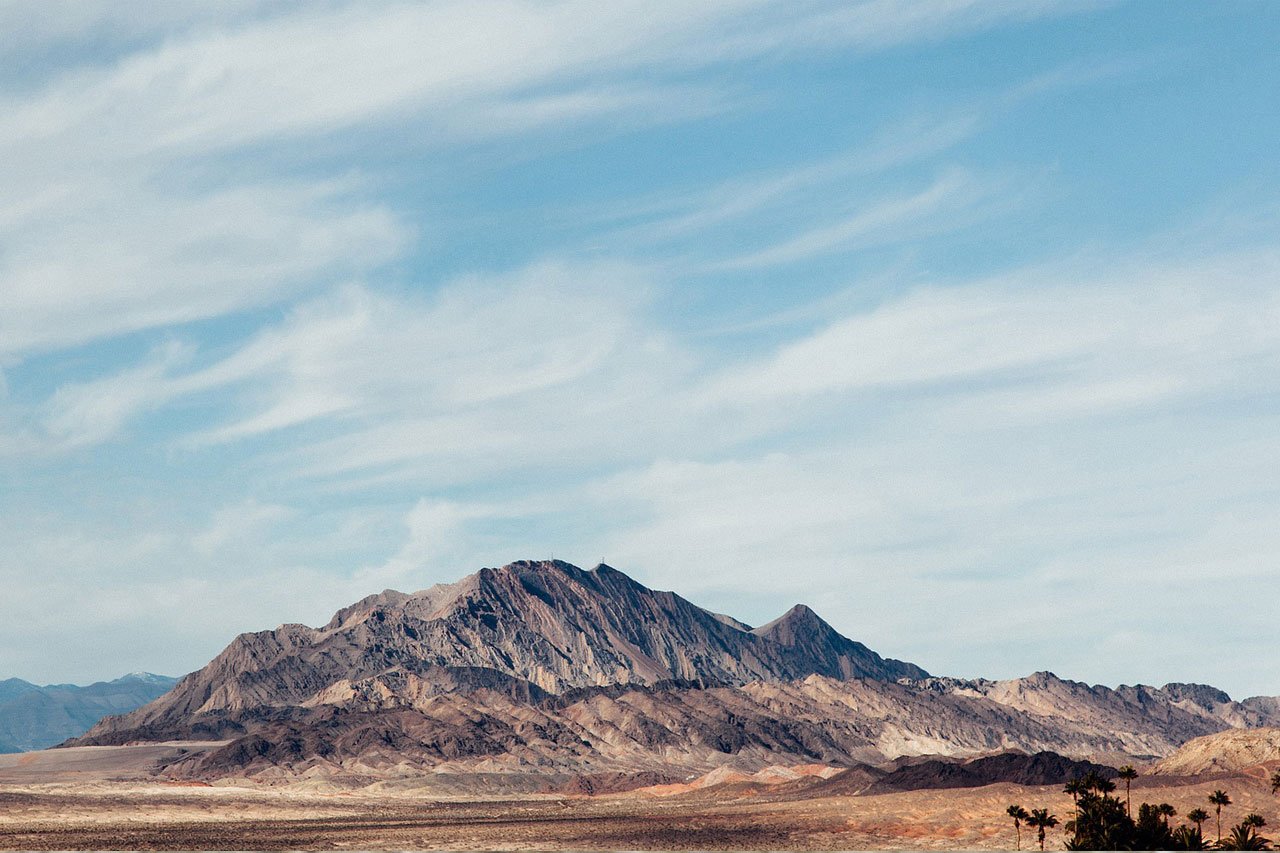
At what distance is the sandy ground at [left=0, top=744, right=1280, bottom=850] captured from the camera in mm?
94812

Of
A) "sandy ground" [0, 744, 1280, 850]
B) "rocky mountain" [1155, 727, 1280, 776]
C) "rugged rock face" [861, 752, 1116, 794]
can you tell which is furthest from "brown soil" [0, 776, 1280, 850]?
"rocky mountain" [1155, 727, 1280, 776]

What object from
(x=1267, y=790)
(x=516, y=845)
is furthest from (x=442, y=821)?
(x=1267, y=790)

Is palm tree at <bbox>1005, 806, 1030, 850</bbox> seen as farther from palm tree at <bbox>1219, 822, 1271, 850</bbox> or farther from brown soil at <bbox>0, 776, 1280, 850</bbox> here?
palm tree at <bbox>1219, 822, 1271, 850</bbox>

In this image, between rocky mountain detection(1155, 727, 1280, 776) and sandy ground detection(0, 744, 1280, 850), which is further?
rocky mountain detection(1155, 727, 1280, 776)

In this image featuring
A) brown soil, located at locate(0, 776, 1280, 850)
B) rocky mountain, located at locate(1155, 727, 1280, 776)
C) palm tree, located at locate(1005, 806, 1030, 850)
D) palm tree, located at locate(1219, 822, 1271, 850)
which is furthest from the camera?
rocky mountain, located at locate(1155, 727, 1280, 776)

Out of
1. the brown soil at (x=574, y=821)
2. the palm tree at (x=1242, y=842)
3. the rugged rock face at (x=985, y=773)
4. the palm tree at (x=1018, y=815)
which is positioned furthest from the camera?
the rugged rock face at (x=985, y=773)

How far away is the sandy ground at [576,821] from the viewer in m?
94.8

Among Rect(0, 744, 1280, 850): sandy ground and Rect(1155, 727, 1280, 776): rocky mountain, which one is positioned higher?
Rect(1155, 727, 1280, 776): rocky mountain

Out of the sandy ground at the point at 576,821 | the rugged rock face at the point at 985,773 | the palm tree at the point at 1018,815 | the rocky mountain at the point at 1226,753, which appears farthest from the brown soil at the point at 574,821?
the rocky mountain at the point at 1226,753

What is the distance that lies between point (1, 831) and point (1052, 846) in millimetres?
74026

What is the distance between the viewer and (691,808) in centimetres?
13675

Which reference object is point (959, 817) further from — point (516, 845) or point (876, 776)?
point (876, 776)

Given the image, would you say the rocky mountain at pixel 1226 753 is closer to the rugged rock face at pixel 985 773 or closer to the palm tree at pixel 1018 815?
the rugged rock face at pixel 985 773

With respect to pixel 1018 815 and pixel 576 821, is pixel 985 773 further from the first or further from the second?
pixel 1018 815
